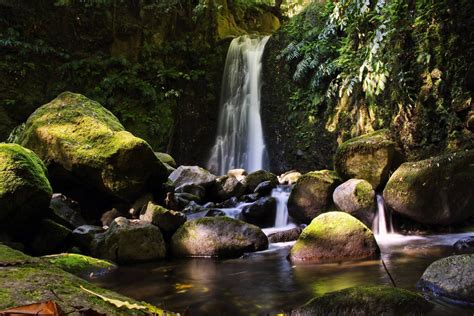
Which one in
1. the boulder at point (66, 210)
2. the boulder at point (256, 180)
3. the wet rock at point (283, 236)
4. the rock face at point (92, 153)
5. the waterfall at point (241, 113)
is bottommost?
the wet rock at point (283, 236)

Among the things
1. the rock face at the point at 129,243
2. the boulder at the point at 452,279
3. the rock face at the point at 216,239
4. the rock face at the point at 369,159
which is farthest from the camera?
the rock face at the point at 369,159

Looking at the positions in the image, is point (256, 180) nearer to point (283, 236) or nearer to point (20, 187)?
point (283, 236)

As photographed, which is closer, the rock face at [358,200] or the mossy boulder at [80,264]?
the mossy boulder at [80,264]

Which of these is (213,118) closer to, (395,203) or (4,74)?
(4,74)

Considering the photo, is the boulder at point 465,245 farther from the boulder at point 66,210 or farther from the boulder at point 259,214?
the boulder at point 66,210

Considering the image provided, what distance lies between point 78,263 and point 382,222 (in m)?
5.46

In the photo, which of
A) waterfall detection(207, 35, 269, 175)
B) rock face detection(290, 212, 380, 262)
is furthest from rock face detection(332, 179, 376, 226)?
waterfall detection(207, 35, 269, 175)

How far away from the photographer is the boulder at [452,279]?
3.88 metres

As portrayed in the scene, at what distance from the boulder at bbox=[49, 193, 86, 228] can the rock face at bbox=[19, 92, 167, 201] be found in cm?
44

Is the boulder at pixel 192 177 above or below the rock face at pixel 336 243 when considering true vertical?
above

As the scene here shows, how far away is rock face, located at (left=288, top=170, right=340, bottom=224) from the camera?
8.80 m

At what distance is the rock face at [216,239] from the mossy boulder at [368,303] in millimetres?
3385

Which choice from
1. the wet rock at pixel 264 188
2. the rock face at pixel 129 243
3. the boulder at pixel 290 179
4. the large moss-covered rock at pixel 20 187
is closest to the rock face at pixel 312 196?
the wet rock at pixel 264 188

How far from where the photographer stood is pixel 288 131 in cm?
1466
